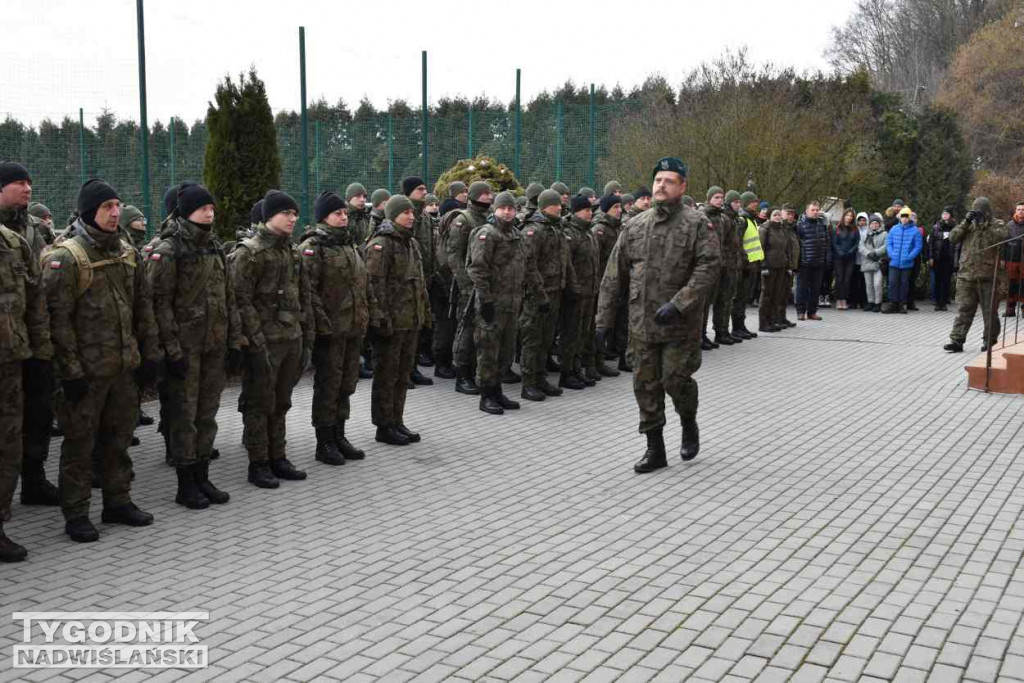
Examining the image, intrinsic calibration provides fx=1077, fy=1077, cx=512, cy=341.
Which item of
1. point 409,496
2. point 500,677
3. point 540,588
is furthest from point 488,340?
point 500,677

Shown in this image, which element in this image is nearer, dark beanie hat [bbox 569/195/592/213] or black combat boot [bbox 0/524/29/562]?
black combat boot [bbox 0/524/29/562]

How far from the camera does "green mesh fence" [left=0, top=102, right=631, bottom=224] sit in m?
13.1

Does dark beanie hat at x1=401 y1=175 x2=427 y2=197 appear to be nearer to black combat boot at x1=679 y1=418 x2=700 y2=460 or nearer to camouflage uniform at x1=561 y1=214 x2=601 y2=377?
camouflage uniform at x1=561 y1=214 x2=601 y2=377

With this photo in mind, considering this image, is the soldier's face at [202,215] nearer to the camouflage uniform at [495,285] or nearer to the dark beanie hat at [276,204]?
the dark beanie hat at [276,204]

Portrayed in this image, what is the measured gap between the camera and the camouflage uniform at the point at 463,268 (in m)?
11.1

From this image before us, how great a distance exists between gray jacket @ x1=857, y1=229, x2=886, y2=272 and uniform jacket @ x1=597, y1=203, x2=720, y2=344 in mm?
12861

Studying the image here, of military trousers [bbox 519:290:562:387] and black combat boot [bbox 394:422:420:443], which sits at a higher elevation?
military trousers [bbox 519:290:562:387]

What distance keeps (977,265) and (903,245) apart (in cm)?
605

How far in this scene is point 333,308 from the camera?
317 inches

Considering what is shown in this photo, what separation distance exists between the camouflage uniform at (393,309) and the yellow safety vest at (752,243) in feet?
29.3

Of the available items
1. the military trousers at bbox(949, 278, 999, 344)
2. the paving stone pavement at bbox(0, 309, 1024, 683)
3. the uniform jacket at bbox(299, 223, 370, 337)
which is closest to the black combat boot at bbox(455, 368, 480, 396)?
the paving stone pavement at bbox(0, 309, 1024, 683)

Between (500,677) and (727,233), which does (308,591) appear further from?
(727,233)

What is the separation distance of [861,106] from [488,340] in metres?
22.2

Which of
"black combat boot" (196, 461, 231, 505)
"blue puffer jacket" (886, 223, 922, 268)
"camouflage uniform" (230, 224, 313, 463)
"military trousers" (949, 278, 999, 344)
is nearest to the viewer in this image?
"black combat boot" (196, 461, 231, 505)
